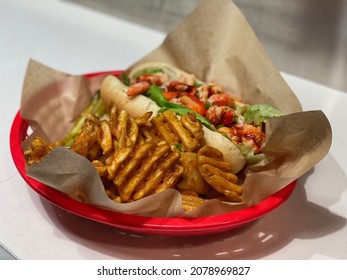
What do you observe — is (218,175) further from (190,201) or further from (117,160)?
(117,160)

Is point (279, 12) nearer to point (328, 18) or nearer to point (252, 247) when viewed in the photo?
point (328, 18)

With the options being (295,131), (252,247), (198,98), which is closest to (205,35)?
(198,98)

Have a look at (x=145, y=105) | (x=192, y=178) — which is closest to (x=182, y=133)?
(x=192, y=178)

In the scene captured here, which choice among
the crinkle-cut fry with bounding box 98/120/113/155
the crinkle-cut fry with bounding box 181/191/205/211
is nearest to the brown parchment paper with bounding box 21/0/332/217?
the crinkle-cut fry with bounding box 181/191/205/211

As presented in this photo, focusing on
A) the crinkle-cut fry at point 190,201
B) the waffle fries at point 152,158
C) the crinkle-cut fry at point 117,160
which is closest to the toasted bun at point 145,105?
the waffle fries at point 152,158

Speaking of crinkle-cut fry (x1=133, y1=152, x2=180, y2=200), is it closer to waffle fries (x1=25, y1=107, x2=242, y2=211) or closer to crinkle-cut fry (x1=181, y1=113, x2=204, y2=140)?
waffle fries (x1=25, y1=107, x2=242, y2=211)

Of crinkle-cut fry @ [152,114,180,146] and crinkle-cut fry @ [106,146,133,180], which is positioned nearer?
crinkle-cut fry @ [106,146,133,180]
